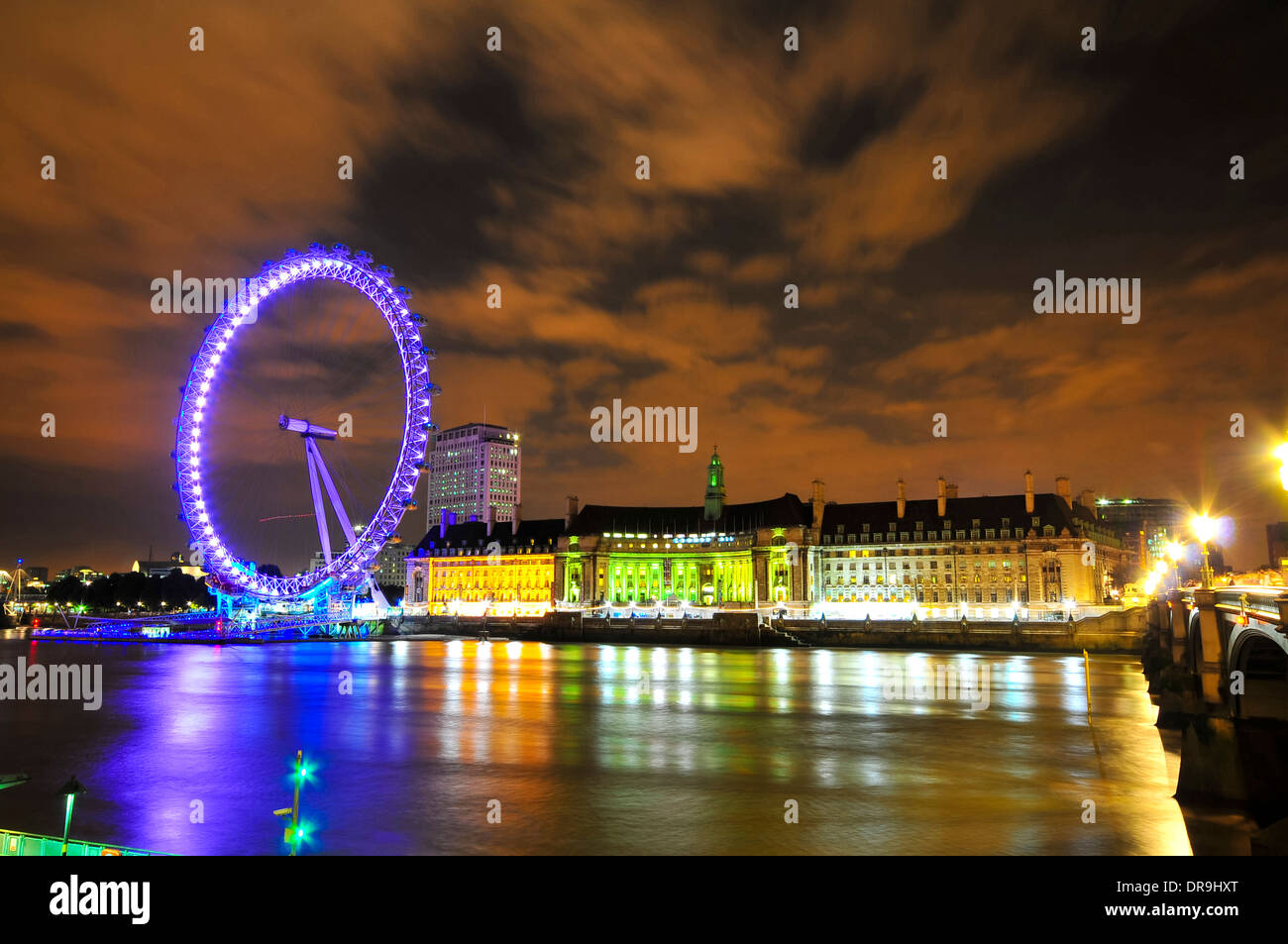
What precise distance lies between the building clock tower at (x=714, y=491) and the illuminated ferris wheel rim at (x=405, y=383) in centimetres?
8125

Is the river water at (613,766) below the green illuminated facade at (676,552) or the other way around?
below

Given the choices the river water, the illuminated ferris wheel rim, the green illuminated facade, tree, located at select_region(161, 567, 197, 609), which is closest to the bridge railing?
the river water

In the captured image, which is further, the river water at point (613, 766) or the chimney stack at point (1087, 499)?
the chimney stack at point (1087, 499)

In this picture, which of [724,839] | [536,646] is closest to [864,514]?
[536,646]

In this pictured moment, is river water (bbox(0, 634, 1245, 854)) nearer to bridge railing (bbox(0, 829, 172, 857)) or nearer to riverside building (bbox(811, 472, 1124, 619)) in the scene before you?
bridge railing (bbox(0, 829, 172, 857))

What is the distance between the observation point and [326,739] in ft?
124

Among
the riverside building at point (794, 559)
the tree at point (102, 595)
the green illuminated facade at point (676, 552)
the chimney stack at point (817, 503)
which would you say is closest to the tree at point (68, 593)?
the tree at point (102, 595)

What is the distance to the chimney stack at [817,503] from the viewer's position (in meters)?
136

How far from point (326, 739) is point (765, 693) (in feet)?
88.5

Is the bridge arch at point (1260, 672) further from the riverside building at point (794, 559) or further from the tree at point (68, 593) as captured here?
the tree at point (68, 593)

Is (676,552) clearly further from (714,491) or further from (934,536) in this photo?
(934,536)

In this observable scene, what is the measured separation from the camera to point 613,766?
31.8 m

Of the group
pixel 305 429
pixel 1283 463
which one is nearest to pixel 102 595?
pixel 305 429

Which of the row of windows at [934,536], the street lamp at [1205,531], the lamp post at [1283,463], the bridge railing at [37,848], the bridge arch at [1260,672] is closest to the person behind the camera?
the bridge railing at [37,848]
